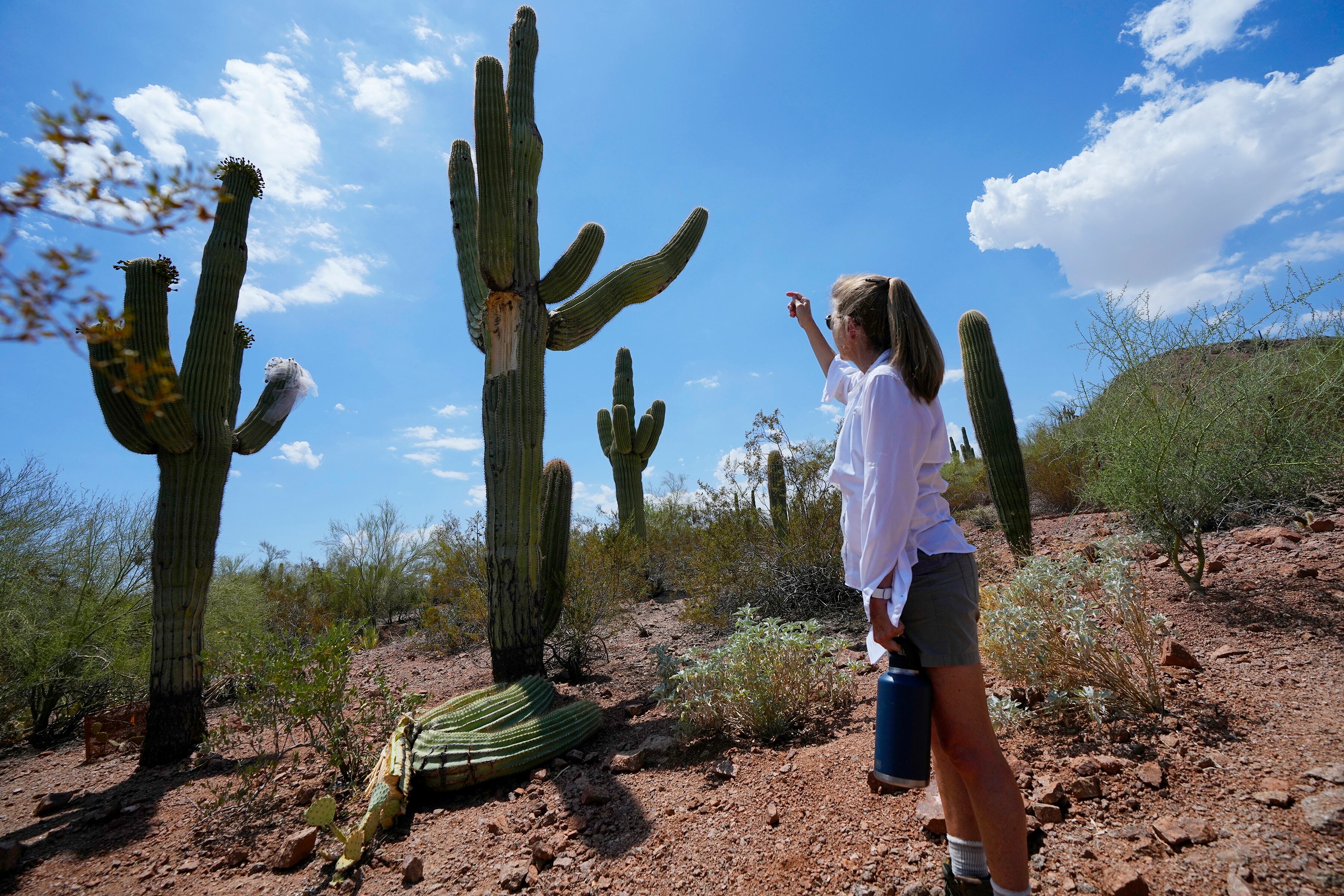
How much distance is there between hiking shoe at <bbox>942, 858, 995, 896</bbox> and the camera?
68.0 inches

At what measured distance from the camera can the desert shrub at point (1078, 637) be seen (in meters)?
2.66

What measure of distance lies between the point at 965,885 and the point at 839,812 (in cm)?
71

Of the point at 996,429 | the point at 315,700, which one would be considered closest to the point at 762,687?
the point at 315,700

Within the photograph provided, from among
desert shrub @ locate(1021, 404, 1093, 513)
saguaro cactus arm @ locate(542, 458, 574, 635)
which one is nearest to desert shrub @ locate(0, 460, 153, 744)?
saguaro cactus arm @ locate(542, 458, 574, 635)

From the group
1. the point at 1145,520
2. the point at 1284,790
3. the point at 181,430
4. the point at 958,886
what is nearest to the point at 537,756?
the point at 958,886

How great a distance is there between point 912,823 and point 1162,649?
184cm

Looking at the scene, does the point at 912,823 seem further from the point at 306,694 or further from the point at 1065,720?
the point at 306,694

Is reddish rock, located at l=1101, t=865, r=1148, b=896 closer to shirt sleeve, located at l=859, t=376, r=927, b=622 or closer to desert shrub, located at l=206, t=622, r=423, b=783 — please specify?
shirt sleeve, located at l=859, t=376, r=927, b=622

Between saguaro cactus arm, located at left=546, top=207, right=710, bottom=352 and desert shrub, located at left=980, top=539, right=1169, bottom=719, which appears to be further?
saguaro cactus arm, located at left=546, top=207, right=710, bottom=352

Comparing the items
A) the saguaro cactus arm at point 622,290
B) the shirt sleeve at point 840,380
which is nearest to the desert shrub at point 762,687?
the shirt sleeve at point 840,380

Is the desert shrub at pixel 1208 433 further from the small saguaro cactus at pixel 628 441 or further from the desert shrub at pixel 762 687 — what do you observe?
the small saguaro cactus at pixel 628 441

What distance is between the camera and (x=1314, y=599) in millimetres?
3547

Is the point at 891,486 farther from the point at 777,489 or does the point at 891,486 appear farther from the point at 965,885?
the point at 777,489

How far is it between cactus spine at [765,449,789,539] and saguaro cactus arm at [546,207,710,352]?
2466 mm
